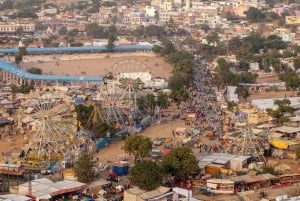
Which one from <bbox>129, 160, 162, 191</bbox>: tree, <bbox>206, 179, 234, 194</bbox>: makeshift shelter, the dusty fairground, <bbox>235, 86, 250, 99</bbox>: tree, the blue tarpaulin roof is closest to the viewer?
<bbox>129, 160, 162, 191</bbox>: tree

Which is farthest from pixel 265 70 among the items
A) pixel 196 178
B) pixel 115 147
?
pixel 196 178

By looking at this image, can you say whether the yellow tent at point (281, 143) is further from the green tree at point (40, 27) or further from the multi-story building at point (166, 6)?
the multi-story building at point (166, 6)

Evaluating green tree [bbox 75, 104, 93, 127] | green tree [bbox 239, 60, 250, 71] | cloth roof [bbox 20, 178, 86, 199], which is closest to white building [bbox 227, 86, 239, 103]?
green tree [bbox 239, 60, 250, 71]

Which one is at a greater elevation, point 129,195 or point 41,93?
point 41,93

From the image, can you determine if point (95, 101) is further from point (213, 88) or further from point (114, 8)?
point (114, 8)

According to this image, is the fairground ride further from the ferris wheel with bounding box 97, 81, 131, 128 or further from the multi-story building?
the multi-story building

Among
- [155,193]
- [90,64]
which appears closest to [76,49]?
[90,64]

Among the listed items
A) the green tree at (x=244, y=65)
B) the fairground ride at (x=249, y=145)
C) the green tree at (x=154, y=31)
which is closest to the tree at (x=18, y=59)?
the green tree at (x=244, y=65)
